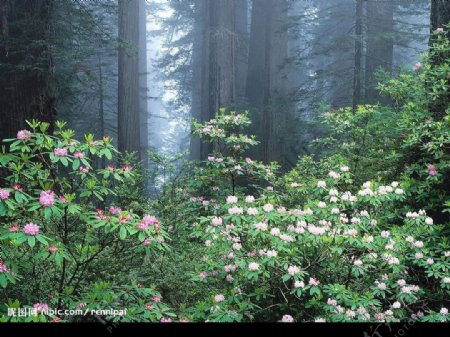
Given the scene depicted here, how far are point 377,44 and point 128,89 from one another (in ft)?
23.0

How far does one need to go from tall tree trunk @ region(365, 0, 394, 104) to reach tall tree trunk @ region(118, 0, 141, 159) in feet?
20.3

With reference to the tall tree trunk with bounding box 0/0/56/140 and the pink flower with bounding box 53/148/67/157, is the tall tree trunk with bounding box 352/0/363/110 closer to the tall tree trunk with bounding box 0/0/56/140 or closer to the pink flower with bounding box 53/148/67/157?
the tall tree trunk with bounding box 0/0/56/140

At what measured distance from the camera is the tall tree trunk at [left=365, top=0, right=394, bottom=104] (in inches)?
458

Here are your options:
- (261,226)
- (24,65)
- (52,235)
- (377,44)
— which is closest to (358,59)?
(377,44)

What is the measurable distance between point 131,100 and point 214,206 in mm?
7447

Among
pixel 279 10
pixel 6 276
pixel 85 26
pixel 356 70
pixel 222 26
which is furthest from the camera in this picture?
pixel 279 10

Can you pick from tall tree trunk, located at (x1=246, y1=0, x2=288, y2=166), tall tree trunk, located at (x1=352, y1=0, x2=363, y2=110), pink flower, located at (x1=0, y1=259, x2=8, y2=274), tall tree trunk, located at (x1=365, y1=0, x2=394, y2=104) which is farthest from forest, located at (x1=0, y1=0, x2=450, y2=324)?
tall tree trunk, located at (x1=246, y1=0, x2=288, y2=166)

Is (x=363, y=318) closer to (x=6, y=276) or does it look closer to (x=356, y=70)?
(x=6, y=276)

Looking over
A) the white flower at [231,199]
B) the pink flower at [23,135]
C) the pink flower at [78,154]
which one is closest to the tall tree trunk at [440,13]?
the white flower at [231,199]

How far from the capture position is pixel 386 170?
5.74 meters

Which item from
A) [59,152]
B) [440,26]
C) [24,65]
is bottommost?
[59,152]

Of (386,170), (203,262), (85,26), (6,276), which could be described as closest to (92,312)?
(6,276)

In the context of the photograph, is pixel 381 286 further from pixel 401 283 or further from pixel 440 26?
pixel 440 26

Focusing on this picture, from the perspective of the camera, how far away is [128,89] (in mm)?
12492
